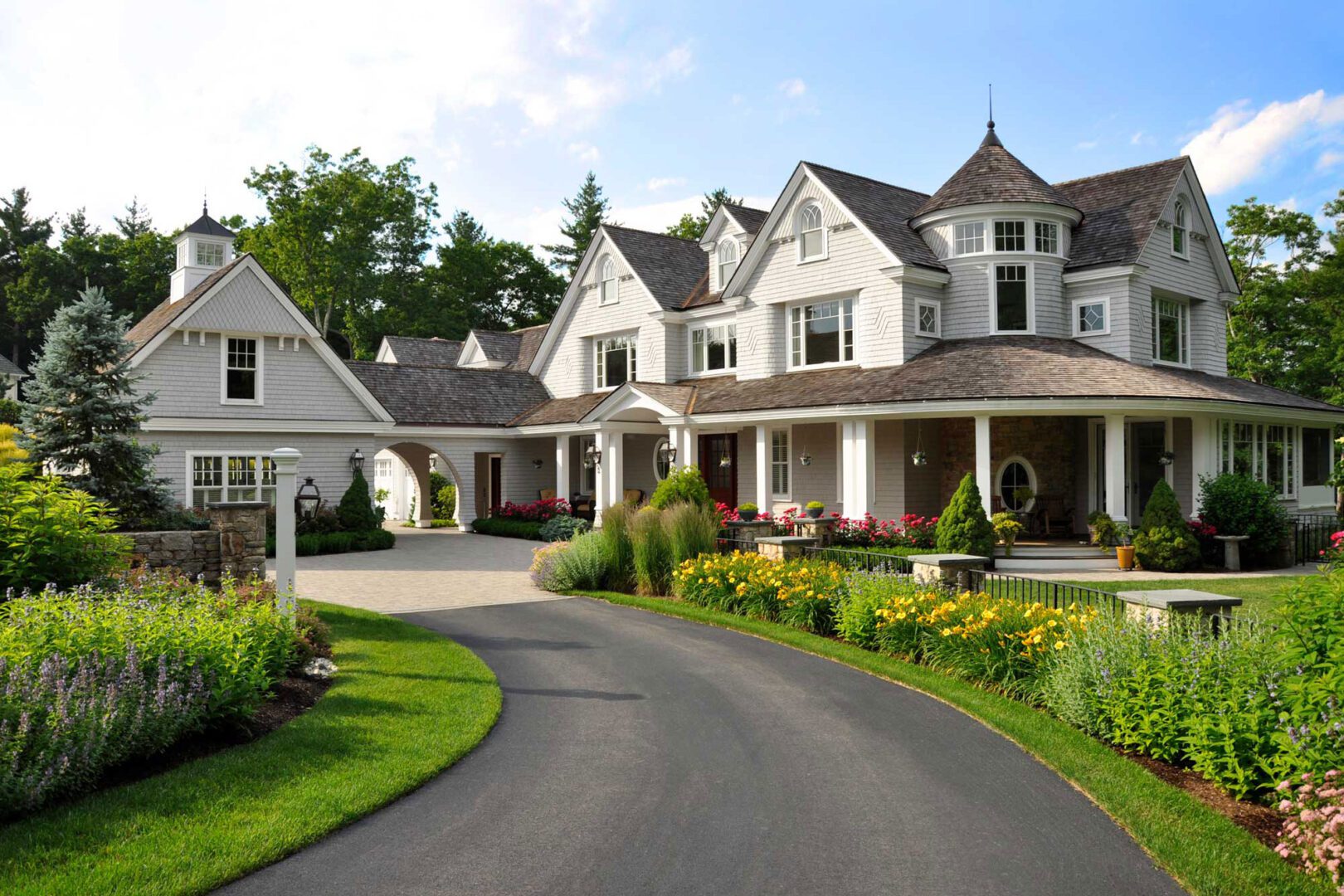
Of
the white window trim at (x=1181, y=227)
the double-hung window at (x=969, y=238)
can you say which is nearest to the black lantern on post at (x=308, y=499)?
the double-hung window at (x=969, y=238)

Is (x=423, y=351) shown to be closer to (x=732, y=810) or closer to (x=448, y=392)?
(x=448, y=392)

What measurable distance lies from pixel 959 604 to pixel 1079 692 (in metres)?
2.31

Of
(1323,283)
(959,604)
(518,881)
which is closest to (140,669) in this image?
(518,881)

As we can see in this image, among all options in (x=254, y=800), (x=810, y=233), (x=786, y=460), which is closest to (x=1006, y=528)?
(x=786, y=460)

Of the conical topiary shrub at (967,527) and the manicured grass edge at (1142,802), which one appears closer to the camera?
the manicured grass edge at (1142,802)

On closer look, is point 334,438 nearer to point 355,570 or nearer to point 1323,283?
point 355,570

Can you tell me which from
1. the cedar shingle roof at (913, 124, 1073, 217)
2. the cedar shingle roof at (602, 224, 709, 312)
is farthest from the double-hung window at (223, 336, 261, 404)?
the cedar shingle roof at (913, 124, 1073, 217)

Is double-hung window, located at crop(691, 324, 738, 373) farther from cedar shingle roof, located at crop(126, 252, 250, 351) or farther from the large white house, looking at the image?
cedar shingle roof, located at crop(126, 252, 250, 351)

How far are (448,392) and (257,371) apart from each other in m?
7.11

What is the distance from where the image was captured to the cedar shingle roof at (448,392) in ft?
91.3

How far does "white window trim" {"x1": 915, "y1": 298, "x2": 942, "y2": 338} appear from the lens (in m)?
22.2

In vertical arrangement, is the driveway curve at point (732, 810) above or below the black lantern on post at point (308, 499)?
below

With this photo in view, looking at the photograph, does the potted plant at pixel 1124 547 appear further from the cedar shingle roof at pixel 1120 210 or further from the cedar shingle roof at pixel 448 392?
the cedar shingle roof at pixel 448 392

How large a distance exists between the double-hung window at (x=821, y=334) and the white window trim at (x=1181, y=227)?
8185mm
